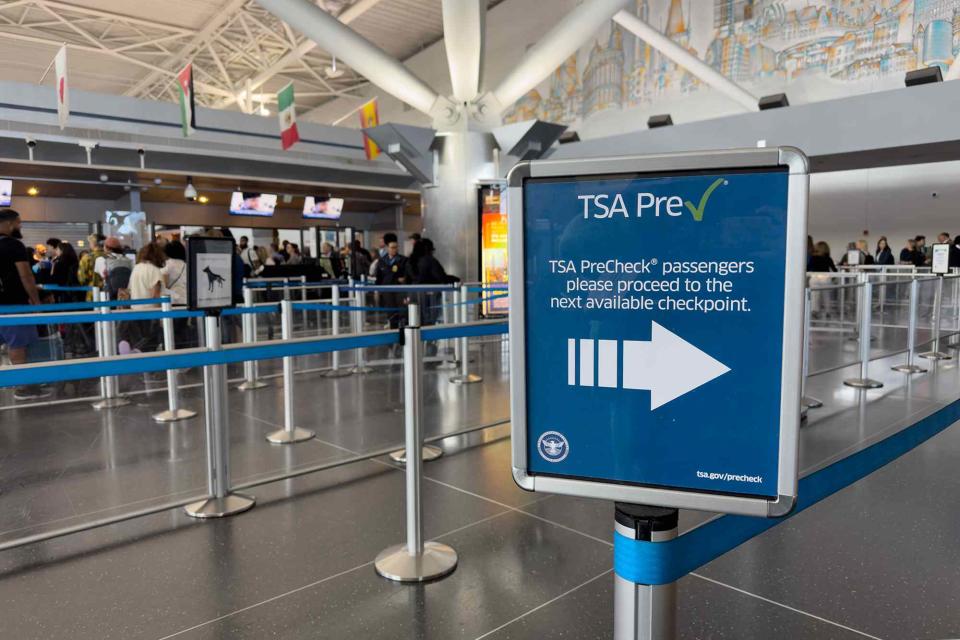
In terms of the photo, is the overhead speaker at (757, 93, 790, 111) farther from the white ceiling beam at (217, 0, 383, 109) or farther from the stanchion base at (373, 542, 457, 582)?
the stanchion base at (373, 542, 457, 582)

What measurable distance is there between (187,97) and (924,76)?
597 inches

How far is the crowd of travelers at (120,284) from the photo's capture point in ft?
21.4

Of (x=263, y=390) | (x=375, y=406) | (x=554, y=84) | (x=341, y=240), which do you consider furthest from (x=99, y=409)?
(x=554, y=84)

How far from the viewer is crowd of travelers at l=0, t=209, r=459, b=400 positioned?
21.4 ft

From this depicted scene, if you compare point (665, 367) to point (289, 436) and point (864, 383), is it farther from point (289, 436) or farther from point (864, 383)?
point (864, 383)

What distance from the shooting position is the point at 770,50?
739 inches

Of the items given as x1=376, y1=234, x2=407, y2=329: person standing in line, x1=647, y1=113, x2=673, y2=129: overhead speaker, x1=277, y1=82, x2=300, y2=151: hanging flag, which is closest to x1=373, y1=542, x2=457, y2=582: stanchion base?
x1=376, y1=234, x2=407, y2=329: person standing in line

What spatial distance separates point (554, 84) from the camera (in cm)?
2498

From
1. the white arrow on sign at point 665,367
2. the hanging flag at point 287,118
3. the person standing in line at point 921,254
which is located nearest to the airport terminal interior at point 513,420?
the white arrow on sign at point 665,367

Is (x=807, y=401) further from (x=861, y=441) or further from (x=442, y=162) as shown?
(x=442, y=162)

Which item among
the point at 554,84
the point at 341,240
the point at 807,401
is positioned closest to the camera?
the point at 807,401

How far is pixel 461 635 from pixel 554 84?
81.2 feet

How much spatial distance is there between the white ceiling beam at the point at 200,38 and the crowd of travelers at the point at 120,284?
13339mm

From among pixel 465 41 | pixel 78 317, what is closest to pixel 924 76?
pixel 465 41
